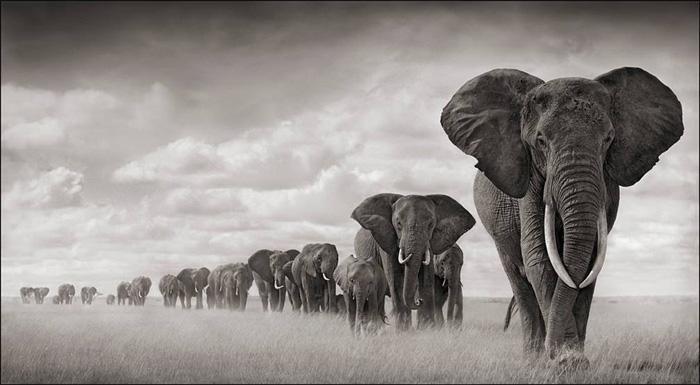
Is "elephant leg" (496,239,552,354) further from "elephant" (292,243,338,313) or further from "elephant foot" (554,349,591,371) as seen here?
"elephant" (292,243,338,313)

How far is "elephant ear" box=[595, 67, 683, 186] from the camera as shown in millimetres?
8805

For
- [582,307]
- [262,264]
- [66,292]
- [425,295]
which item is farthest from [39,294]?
[582,307]

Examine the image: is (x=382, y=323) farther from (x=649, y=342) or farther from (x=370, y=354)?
(x=649, y=342)

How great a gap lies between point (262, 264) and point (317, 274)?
32.9 ft

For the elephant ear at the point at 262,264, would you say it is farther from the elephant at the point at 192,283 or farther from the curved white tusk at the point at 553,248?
the curved white tusk at the point at 553,248

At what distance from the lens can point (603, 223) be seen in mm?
8125

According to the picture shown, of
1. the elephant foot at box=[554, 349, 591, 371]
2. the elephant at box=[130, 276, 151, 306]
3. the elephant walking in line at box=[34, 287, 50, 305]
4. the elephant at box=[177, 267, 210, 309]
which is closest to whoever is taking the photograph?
the elephant foot at box=[554, 349, 591, 371]

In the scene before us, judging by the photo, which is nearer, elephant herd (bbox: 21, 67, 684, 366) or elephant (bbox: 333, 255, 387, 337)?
elephant herd (bbox: 21, 67, 684, 366)

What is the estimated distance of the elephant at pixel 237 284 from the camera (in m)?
38.1

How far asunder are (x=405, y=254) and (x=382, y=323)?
7.11 ft

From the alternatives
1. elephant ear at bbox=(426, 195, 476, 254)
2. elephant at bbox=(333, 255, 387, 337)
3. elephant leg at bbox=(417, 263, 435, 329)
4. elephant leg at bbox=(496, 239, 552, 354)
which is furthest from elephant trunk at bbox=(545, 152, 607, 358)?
elephant at bbox=(333, 255, 387, 337)

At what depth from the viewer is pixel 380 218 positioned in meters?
15.2

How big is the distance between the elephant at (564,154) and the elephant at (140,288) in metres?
46.9

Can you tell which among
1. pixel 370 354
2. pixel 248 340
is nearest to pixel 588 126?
pixel 370 354
